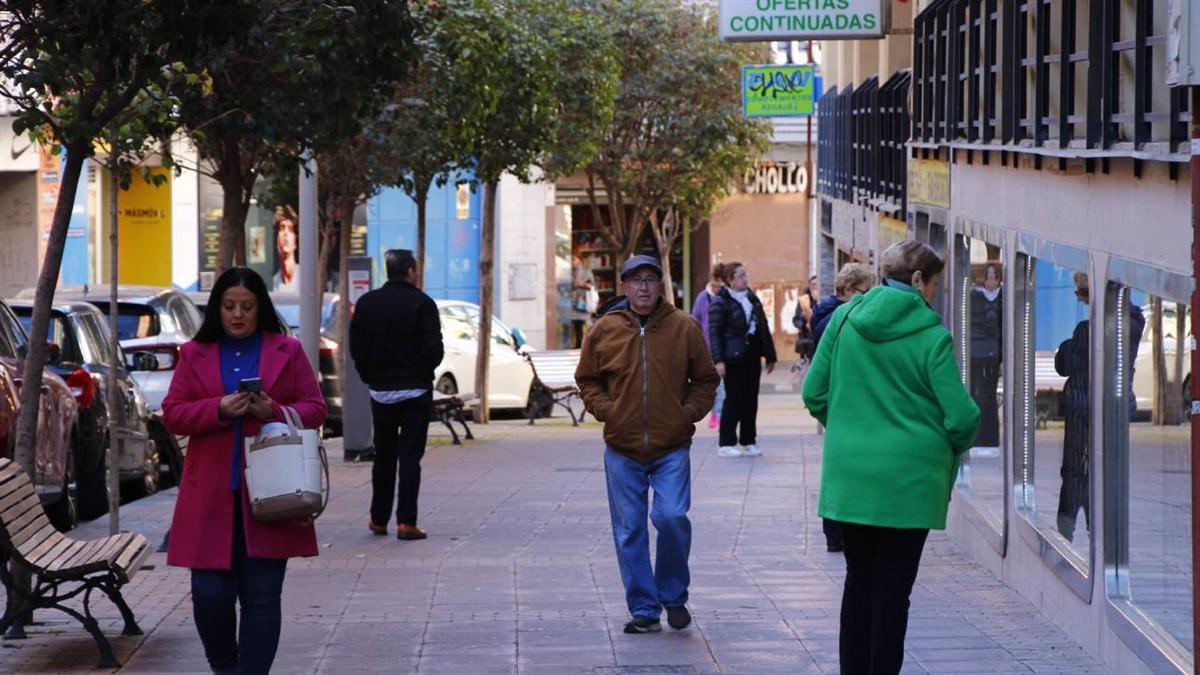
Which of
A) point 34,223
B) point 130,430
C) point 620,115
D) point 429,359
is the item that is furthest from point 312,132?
point 34,223

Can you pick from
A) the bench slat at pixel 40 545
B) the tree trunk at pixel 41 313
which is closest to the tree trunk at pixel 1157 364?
the bench slat at pixel 40 545

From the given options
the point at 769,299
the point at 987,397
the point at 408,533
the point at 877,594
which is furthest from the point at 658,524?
the point at 769,299

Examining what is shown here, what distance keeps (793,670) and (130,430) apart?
8220 millimetres

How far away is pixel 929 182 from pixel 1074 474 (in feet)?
14.5

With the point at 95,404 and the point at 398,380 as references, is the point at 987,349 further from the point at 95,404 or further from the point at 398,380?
the point at 95,404

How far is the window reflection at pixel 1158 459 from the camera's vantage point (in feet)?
21.8

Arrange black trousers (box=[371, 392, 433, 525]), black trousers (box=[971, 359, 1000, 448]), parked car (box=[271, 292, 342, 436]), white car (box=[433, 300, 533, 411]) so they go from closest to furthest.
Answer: black trousers (box=[971, 359, 1000, 448]) < black trousers (box=[371, 392, 433, 525]) < parked car (box=[271, 292, 342, 436]) < white car (box=[433, 300, 533, 411])

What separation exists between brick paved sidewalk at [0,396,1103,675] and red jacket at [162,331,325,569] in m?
1.23

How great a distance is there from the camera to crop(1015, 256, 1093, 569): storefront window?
27.1 feet

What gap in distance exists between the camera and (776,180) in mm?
42969

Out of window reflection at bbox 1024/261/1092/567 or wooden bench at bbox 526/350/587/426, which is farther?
wooden bench at bbox 526/350/587/426

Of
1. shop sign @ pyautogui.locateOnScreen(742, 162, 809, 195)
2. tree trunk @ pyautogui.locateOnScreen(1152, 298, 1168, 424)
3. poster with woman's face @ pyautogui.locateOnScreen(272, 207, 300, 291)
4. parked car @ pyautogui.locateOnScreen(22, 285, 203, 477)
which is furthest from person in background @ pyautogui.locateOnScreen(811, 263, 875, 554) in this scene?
shop sign @ pyautogui.locateOnScreen(742, 162, 809, 195)

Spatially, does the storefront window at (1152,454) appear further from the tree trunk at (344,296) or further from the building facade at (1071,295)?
the tree trunk at (344,296)

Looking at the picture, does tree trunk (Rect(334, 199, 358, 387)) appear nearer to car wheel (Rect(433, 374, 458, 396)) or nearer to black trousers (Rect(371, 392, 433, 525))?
car wheel (Rect(433, 374, 458, 396))
